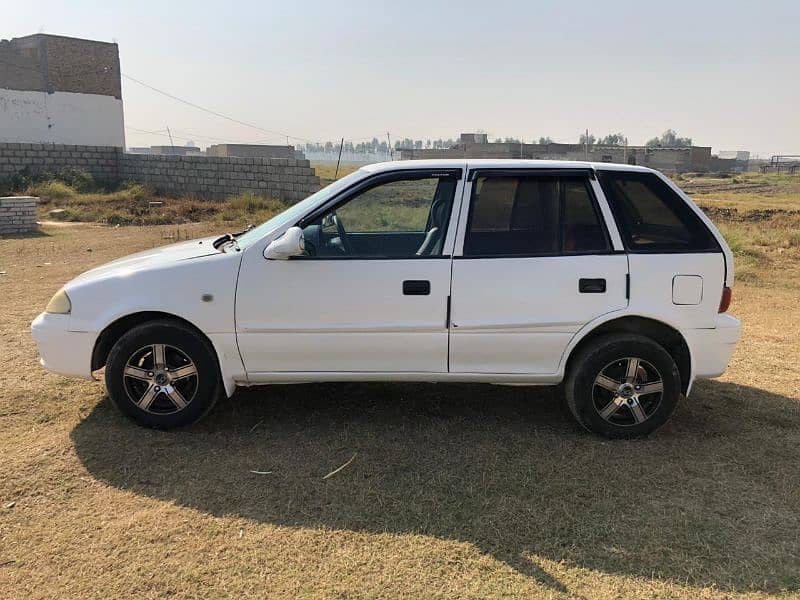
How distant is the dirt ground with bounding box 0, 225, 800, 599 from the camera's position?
2.77 metres

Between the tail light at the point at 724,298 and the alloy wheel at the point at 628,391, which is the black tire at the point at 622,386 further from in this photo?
the tail light at the point at 724,298

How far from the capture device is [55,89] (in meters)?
36.7

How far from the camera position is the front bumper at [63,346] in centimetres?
396

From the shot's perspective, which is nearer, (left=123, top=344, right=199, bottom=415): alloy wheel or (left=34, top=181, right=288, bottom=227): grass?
(left=123, top=344, right=199, bottom=415): alloy wheel

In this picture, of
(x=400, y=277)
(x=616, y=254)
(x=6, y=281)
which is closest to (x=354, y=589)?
(x=400, y=277)

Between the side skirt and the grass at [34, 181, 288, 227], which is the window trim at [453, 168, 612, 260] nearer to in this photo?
the side skirt

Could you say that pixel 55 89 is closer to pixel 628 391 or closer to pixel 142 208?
pixel 142 208

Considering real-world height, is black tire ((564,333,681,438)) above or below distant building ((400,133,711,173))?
below

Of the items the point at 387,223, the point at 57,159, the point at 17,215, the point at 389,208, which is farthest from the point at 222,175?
the point at 387,223

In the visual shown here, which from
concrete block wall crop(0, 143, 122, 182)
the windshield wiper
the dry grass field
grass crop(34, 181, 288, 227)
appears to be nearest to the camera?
the dry grass field

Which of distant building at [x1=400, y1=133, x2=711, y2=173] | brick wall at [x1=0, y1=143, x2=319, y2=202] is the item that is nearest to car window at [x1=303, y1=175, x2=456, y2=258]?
brick wall at [x1=0, y1=143, x2=319, y2=202]

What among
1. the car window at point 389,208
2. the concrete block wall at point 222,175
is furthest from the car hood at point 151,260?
the concrete block wall at point 222,175

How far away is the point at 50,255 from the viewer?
11359mm

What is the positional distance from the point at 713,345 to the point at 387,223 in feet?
8.04
